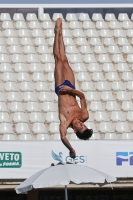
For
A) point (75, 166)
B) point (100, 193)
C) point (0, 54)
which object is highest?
point (0, 54)

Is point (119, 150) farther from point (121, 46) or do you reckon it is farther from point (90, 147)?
point (121, 46)

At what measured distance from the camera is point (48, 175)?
12.0 meters

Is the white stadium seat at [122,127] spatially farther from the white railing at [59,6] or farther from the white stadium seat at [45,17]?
the white railing at [59,6]

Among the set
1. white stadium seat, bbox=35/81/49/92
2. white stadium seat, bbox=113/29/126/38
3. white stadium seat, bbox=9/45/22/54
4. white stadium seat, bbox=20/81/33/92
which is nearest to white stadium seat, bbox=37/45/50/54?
white stadium seat, bbox=9/45/22/54

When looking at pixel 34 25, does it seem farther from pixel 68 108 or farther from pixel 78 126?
pixel 78 126

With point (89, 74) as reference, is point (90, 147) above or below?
below

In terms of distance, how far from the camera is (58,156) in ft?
54.2

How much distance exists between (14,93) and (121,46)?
5.29m

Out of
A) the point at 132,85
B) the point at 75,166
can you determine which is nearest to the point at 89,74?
the point at 132,85

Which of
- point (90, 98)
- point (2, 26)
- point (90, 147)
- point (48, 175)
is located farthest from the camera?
point (2, 26)

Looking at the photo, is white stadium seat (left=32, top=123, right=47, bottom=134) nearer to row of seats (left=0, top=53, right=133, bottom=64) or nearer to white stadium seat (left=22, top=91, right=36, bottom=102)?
white stadium seat (left=22, top=91, right=36, bottom=102)

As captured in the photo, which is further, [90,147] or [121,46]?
[121,46]

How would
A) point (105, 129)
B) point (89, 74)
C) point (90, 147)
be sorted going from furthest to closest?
point (89, 74), point (105, 129), point (90, 147)

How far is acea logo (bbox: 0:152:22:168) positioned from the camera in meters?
16.2
